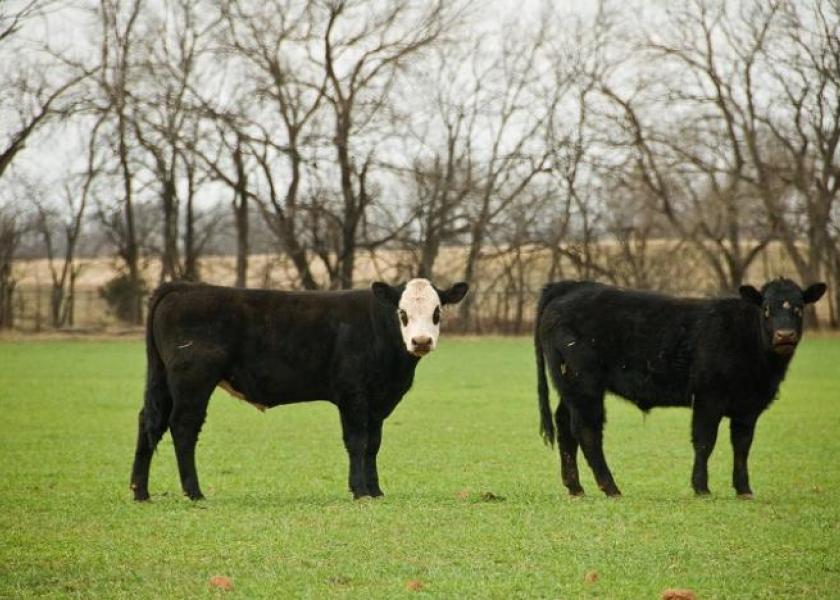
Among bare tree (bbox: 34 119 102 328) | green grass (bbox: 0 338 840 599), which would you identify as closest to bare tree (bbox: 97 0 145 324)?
bare tree (bbox: 34 119 102 328)

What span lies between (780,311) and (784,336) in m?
0.29

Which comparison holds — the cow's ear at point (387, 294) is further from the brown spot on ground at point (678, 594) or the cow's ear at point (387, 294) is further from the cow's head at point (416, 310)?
the brown spot on ground at point (678, 594)

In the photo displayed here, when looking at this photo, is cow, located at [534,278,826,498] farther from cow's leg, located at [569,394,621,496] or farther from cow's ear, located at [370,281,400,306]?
A: cow's ear, located at [370,281,400,306]

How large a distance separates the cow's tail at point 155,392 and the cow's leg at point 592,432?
3.57m

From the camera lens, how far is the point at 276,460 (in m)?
14.4

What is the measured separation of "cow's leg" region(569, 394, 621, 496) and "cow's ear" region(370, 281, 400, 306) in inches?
70.5

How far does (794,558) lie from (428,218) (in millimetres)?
41622

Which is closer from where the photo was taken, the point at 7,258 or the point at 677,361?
the point at 677,361

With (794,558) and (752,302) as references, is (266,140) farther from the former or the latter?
(794,558)

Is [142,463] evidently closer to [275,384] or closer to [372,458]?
[275,384]

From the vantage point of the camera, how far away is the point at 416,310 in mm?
11242

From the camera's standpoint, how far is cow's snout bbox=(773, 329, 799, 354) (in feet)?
35.5

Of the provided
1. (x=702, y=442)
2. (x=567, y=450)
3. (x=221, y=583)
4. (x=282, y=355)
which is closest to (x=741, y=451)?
(x=702, y=442)

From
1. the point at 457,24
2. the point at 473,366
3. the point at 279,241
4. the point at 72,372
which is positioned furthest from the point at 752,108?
the point at 72,372
